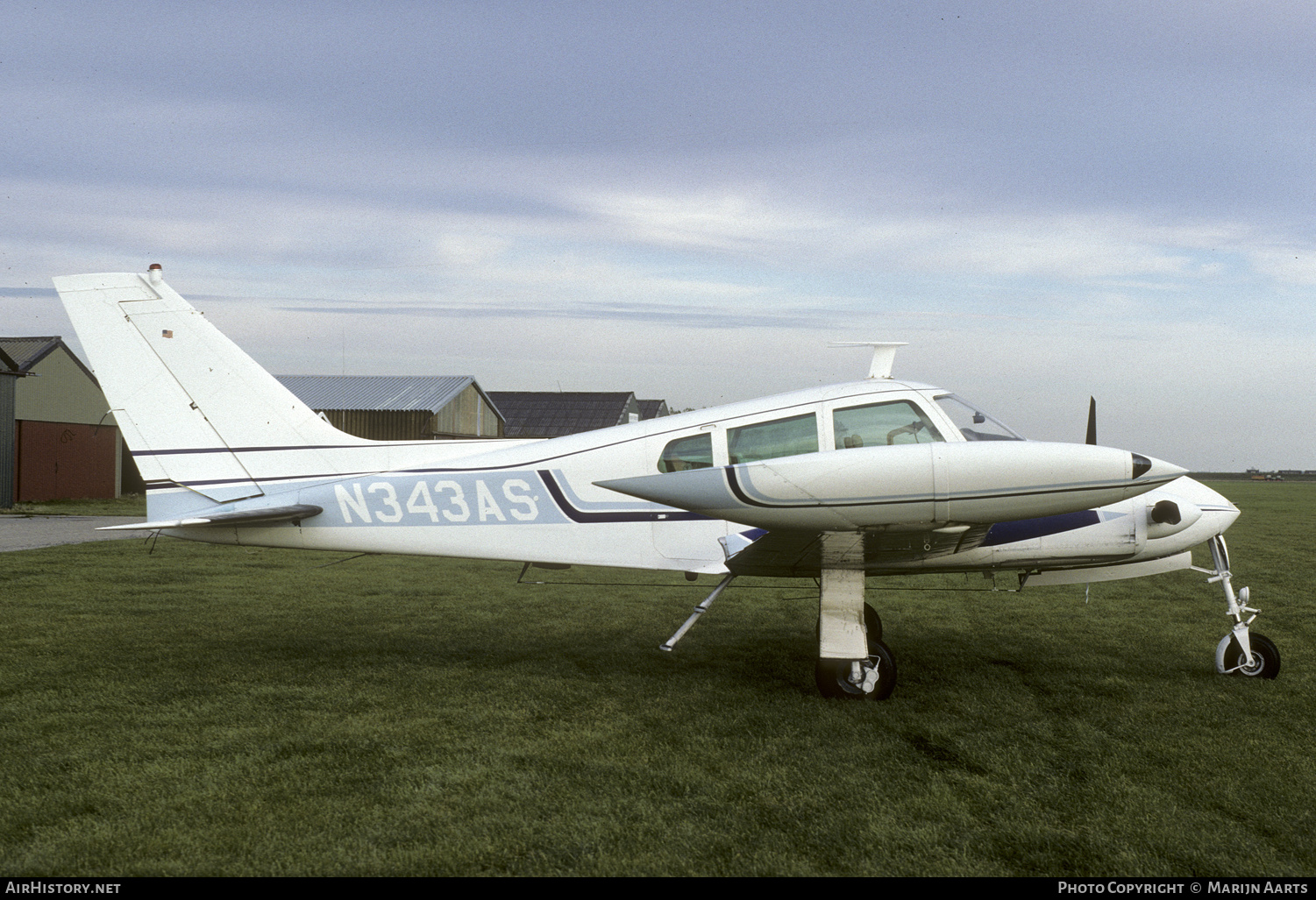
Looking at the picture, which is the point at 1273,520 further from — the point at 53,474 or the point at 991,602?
the point at 53,474

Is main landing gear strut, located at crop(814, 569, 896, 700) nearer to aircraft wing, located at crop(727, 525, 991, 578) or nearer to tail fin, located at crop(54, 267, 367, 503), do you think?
aircraft wing, located at crop(727, 525, 991, 578)

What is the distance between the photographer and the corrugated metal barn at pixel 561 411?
43.1m

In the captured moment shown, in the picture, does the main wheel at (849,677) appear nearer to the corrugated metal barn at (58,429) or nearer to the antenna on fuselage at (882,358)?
the antenna on fuselage at (882,358)

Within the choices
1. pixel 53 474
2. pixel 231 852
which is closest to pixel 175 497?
pixel 231 852

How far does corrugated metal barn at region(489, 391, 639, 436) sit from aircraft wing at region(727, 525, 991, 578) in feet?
112

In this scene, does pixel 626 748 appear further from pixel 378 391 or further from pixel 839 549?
pixel 378 391

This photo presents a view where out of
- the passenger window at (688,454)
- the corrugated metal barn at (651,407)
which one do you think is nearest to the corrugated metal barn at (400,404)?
the corrugated metal barn at (651,407)

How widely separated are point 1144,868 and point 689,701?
10.4 ft

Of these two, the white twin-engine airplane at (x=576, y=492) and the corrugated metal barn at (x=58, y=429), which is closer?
the white twin-engine airplane at (x=576, y=492)

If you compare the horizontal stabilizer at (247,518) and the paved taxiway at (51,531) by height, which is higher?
the horizontal stabilizer at (247,518)

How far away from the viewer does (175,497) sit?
7.43 meters

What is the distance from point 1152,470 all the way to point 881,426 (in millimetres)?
1790

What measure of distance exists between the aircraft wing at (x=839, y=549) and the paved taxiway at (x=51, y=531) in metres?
10.9

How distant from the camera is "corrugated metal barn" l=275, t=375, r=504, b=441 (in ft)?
112
